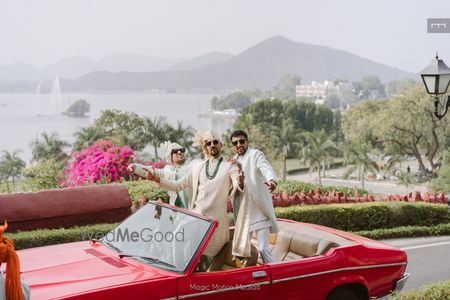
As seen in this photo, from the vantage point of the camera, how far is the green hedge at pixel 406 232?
45.4 ft

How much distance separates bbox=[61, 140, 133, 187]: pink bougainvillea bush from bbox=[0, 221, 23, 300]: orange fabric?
12.9 meters

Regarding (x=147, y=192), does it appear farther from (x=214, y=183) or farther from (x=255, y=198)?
(x=214, y=183)

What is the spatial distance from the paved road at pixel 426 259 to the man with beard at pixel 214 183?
3.93 metres

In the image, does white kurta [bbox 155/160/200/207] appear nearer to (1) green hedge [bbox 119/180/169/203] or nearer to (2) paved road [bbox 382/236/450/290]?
(2) paved road [bbox 382/236/450/290]

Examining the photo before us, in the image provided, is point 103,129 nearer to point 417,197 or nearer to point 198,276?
point 417,197

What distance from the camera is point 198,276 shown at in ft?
17.5

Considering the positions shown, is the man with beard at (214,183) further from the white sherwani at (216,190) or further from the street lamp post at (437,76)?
the street lamp post at (437,76)

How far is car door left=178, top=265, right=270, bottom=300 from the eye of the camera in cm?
523

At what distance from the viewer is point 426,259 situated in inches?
448

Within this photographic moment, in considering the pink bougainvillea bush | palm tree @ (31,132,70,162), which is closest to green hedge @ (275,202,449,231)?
the pink bougainvillea bush

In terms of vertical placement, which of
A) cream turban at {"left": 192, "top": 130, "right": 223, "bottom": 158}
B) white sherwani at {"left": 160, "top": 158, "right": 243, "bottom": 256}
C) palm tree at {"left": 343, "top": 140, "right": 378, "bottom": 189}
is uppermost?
cream turban at {"left": 192, "top": 130, "right": 223, "bottom": 158}

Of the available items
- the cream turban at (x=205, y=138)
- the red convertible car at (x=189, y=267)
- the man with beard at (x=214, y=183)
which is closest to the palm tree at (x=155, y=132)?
the cream turban at (x=205, y=138)

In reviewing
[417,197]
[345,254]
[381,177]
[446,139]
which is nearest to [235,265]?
[345,254]

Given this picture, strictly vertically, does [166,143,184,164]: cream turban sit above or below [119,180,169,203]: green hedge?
above
